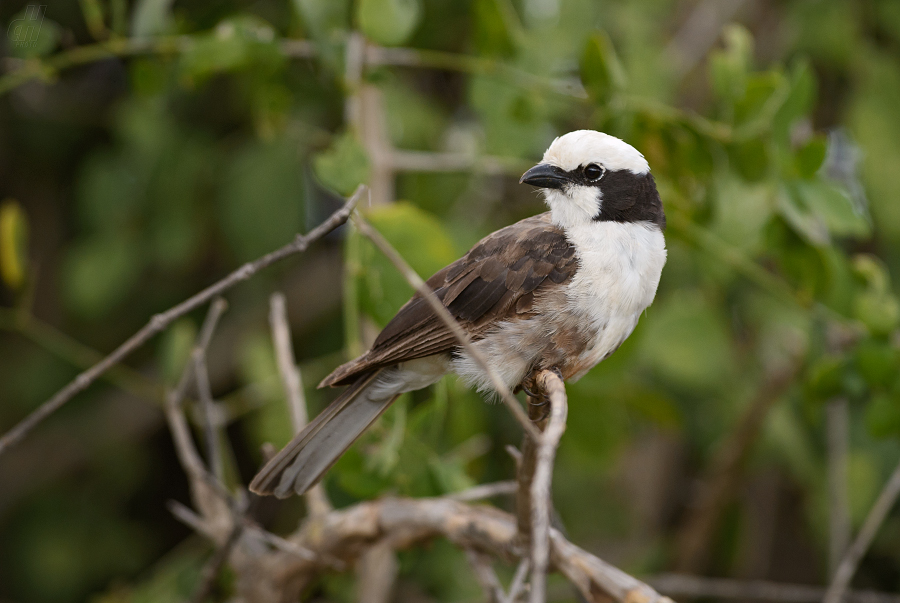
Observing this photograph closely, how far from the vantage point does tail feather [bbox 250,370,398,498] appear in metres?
1.93

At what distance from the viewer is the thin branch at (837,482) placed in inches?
119

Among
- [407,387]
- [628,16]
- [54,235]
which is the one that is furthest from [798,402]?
[54,235]

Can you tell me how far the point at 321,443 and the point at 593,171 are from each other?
82cm

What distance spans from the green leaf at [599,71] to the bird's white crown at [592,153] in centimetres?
42

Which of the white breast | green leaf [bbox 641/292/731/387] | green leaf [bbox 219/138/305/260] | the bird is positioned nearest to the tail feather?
the bird

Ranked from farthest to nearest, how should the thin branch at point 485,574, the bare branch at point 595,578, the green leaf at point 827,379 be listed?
1. the green leaf at point 827,379
2. the thin branch at point 485,574
3. the bare branch at point 595,578

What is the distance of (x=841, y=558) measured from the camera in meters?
3.05

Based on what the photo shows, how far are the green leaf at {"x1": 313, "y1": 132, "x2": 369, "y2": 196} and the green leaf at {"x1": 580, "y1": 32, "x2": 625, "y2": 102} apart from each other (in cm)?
67

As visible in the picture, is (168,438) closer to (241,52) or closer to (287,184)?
(287,184)

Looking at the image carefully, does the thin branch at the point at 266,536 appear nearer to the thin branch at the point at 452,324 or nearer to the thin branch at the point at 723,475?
the thin branch at the point at 452,324

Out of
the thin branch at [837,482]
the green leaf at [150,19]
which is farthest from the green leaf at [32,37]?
the thin branch at [837,482]

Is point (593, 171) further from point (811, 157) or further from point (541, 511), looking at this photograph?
point (541, 511)

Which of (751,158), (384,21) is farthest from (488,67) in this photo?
(751,158)

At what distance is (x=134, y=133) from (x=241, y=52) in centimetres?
136
